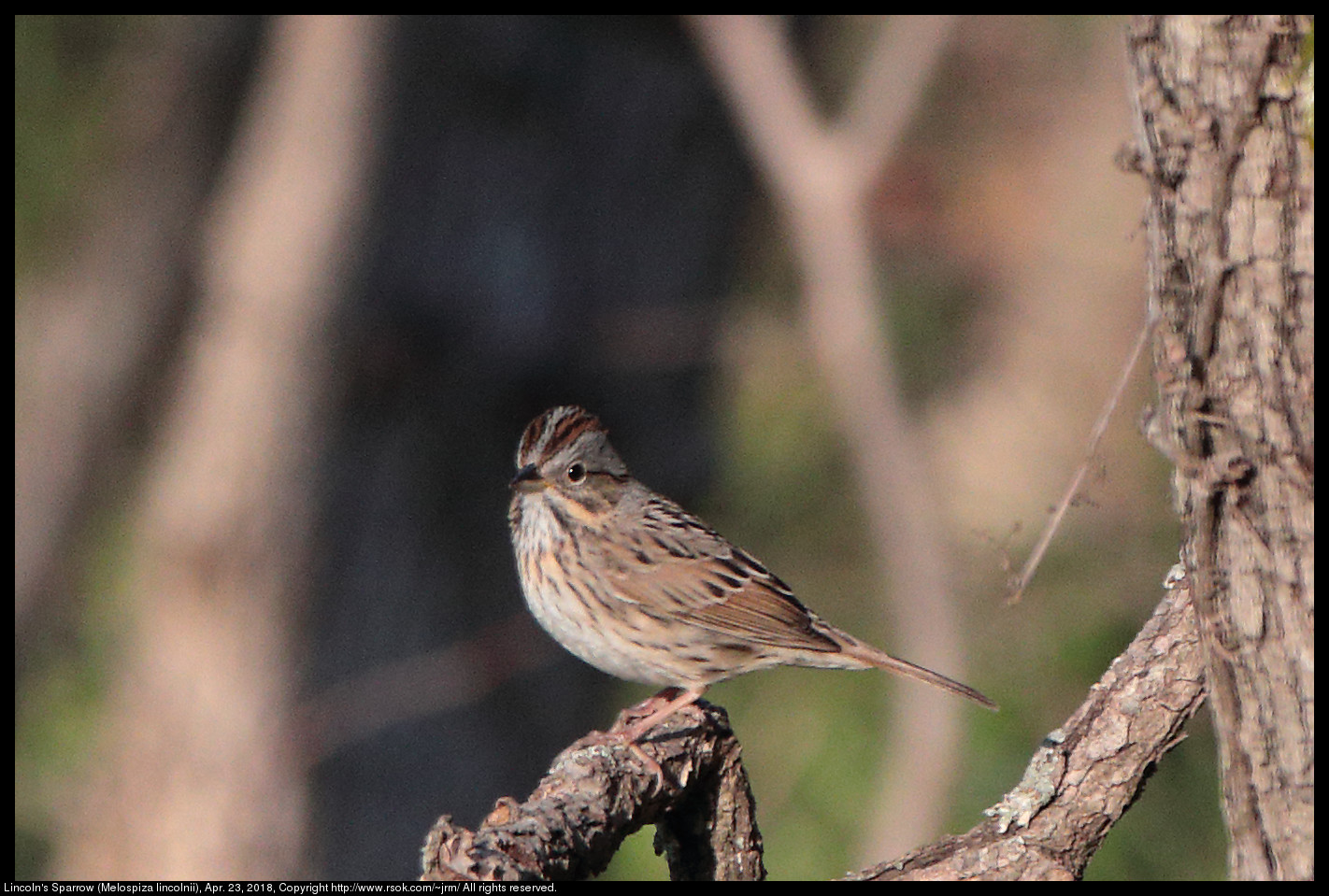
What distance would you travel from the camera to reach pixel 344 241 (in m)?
5.89

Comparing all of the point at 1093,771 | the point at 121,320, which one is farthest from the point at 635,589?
the point at 121,320

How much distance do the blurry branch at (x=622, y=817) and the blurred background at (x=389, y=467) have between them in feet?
7.99

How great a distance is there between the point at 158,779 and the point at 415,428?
1859 mm

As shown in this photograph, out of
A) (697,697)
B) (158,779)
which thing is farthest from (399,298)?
(697,697)

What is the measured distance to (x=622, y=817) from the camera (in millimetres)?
2834

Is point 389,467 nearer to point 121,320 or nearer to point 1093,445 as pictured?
point 121,320

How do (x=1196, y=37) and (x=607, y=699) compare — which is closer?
(x=1196, y=37)

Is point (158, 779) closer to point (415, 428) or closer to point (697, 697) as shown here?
point (415, 428)

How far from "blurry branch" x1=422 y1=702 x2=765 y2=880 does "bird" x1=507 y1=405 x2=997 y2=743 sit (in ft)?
1.88

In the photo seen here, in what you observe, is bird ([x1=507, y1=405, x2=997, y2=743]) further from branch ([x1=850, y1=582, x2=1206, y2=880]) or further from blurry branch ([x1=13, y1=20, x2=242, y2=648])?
blurry branch ([x1=13, y1=20, x2=242, y2=648])

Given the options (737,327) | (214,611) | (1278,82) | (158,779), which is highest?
(737,327)

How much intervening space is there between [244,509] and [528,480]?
2.31 metres

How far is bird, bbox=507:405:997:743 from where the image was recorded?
4.11m

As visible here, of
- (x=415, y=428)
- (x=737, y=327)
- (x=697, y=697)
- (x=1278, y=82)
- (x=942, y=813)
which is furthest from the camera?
(x=737, y=327)
